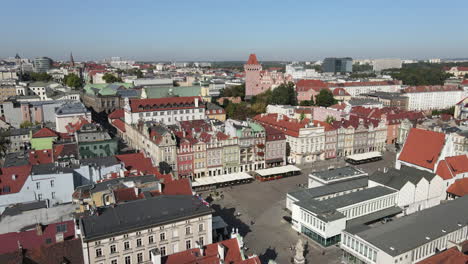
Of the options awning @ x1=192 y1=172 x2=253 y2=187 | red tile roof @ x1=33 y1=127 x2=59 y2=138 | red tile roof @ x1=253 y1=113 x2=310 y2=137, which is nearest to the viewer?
awning @ x1=192 y1=172 x2=253 y2=187

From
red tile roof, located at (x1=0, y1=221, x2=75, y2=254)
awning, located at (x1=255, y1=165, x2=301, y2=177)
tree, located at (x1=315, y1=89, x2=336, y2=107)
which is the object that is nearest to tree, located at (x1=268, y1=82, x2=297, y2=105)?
tree, located at (x1=315, y1=89, x2=336, y2=107)

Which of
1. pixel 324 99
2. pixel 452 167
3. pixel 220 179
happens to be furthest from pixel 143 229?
pixel 324 99

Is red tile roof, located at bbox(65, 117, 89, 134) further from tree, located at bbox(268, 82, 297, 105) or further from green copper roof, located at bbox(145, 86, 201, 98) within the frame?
tree, located at bbox(268, 82, 297, 105)

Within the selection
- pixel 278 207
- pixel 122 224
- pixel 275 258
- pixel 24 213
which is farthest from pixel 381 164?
pixel 24 213

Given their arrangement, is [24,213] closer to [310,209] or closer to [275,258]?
[275,258]

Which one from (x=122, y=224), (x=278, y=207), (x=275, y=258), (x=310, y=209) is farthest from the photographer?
(x=278, y=207)
